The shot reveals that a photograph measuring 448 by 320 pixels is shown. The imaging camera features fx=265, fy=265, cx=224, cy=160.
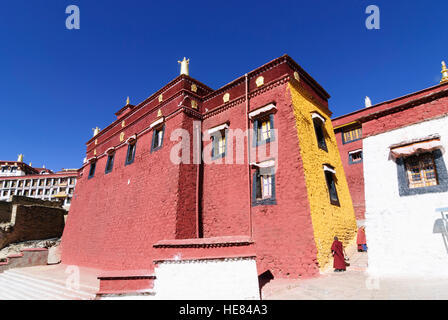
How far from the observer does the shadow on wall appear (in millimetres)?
6807

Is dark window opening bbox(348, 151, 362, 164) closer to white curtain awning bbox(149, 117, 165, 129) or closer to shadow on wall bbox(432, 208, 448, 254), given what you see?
shadow on wall bbox(432, 208, 448, 254)

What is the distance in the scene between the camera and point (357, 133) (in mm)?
15336

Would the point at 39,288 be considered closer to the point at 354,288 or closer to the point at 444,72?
the point at 354,288

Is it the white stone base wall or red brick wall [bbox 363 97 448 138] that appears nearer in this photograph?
the white stone base wall

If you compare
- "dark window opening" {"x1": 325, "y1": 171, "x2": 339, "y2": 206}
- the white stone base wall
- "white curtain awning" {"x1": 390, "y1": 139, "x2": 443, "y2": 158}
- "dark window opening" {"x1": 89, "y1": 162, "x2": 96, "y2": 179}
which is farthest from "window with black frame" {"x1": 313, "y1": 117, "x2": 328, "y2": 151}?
"dark window opening" {"x1": 89, "y1": 162, "x2": 96, "y2": 179}

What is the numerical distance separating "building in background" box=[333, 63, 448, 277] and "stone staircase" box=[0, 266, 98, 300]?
27.7 ft

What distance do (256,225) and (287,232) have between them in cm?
117

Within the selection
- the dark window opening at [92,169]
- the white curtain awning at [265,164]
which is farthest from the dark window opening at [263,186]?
the dark window opening at [92,169]

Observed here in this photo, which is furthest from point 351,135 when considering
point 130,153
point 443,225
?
point 130,153

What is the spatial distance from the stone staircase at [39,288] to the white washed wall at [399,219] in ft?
27.1

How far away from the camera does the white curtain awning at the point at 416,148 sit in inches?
290

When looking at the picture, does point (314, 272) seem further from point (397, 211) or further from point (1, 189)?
point (1, 189)

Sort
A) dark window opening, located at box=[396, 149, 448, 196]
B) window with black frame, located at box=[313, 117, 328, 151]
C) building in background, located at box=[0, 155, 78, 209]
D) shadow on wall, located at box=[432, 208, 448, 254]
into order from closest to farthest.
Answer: shadow on wall, located at box=[432, 208, 448, 254], dark window opening, located at box=[396, 149, 448, 196], window with black frame, located at box=[313, 117, 328, 151], building in background, located at box=[0, 155, 78, 209]
